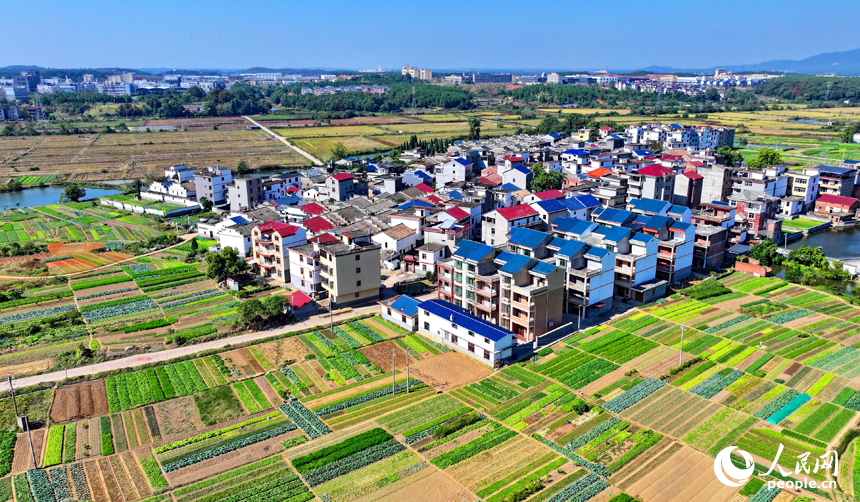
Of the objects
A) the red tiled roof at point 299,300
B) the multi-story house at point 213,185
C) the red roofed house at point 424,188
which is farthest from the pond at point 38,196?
the red tiled roof at point 299,300

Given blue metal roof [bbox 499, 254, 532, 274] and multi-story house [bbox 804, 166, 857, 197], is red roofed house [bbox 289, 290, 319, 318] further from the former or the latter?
multi-story house [bbox 804, 166, 857, 197]

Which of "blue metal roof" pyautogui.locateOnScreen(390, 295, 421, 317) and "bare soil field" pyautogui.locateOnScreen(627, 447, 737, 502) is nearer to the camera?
"bare soil field" pyautogui.locateOnScreen(627, 447, 737, 502)

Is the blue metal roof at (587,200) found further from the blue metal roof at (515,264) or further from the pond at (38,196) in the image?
the pond at (38,196)

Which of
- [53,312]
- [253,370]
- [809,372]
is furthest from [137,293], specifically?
[809,372]

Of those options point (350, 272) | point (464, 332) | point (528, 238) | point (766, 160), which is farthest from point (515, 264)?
point (766, 160)

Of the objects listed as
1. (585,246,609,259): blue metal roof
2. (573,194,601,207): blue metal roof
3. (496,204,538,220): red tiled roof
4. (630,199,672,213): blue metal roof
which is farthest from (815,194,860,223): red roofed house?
(585,246,609,259): blue metal roof

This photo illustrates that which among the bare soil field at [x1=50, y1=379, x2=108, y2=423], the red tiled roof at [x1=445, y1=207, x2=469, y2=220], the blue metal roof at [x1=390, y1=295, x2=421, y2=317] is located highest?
the red tiled roof at [x1=445, y1=207, x2=469, y2=220]

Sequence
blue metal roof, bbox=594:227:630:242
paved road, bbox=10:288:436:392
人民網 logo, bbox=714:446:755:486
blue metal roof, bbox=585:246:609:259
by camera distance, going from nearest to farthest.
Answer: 人民網 logo, bbox=714:446:755:486 < paved road, bbox=10:288:436:392 < blue metal roof, bbox=585:246:609:259 < blue metal roof, bbox=594:227:630:242
